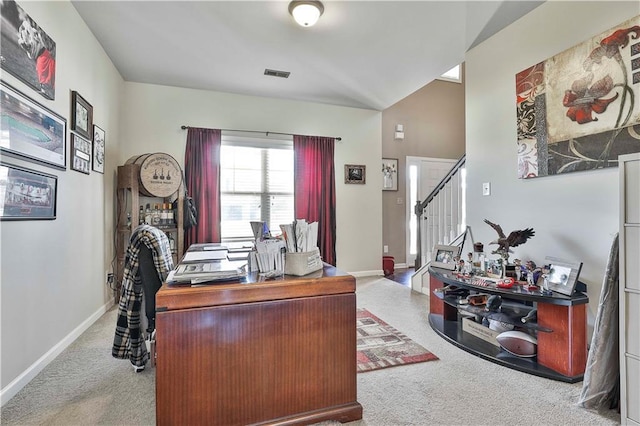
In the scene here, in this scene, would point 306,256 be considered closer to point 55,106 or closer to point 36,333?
point 36,333

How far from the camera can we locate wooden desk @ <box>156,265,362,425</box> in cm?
123

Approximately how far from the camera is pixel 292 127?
4539mm

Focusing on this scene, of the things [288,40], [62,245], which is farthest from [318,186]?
[62,245]

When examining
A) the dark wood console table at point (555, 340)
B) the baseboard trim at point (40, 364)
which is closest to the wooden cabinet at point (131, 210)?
the baseboard trim at point (40, 364)

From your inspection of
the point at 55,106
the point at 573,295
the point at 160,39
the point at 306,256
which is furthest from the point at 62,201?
the point at 573,295

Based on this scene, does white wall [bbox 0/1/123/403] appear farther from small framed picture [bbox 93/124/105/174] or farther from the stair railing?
the stair railing

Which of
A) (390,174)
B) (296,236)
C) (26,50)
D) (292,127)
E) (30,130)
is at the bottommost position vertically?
(296,236)

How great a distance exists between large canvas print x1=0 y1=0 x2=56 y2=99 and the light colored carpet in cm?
179

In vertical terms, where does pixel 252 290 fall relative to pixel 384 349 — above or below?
above

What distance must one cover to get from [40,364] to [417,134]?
18.9ft

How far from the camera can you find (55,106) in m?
2.24

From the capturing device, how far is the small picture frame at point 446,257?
9.09ft

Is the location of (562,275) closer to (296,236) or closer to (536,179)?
(536,179)

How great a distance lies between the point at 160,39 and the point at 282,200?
7.64 ft
